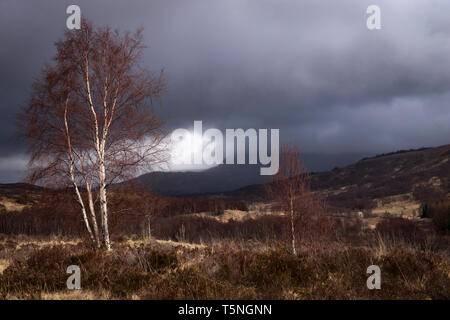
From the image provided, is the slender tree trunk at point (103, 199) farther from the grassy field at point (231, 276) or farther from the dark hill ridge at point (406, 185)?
the dark hill ridge at point (406, 185)

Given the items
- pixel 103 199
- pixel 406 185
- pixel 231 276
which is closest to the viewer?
pixel 231 276

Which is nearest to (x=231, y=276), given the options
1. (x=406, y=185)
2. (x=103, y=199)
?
(x=103, y=199)

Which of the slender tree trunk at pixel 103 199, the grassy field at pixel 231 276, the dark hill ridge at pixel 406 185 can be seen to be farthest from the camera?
the dark hill ridge at pixel 406 185

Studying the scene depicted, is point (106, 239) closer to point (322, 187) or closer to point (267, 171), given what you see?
point (267, 171)

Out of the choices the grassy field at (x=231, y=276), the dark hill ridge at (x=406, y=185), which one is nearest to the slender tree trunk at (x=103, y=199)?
the grassy field at (x=231, y=276)

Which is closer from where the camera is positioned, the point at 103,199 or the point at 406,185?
the point at 103,199

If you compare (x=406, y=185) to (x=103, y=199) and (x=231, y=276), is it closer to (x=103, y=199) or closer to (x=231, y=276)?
(x=103, y=199)

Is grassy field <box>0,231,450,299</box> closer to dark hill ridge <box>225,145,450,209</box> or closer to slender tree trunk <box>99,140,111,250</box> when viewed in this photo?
slender tree trunk <box>99,140,111,250</box>
